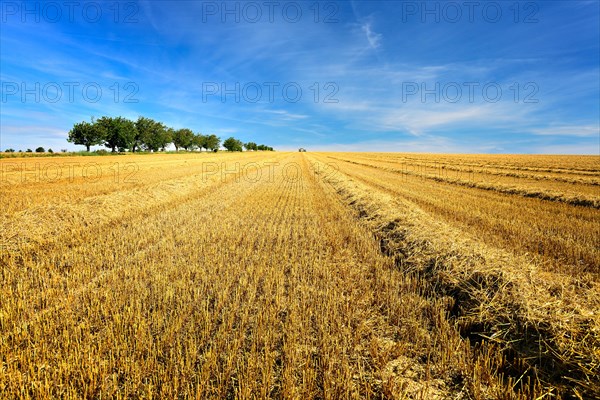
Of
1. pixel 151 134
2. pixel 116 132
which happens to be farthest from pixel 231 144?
pixel 116 132

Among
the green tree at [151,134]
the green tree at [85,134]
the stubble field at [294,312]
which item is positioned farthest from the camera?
the green tree at [151,134]

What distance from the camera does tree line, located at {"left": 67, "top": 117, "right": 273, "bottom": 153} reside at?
231ft

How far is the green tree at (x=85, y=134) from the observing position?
69875 millimetres

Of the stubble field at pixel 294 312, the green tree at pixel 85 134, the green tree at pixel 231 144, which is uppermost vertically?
the green tree at pixel 231 144

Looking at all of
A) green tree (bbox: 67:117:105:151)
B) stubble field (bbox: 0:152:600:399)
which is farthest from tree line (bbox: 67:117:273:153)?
stubble field (bbox: 0:152:600:399)

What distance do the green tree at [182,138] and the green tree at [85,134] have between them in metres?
33.3

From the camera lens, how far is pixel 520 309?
3787 millimetres

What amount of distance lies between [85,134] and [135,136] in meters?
15.0

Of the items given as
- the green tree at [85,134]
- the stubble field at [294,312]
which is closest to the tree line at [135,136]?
the green tree at [85,134]

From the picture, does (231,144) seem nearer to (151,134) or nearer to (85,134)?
(151,134)

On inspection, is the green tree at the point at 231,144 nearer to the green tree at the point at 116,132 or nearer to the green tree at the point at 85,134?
the green tree at the point at 116,132

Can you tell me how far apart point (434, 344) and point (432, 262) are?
2604 mm

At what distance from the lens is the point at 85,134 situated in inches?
2758

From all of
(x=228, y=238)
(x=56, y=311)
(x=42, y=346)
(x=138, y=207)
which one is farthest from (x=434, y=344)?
(x=138, y=207)
